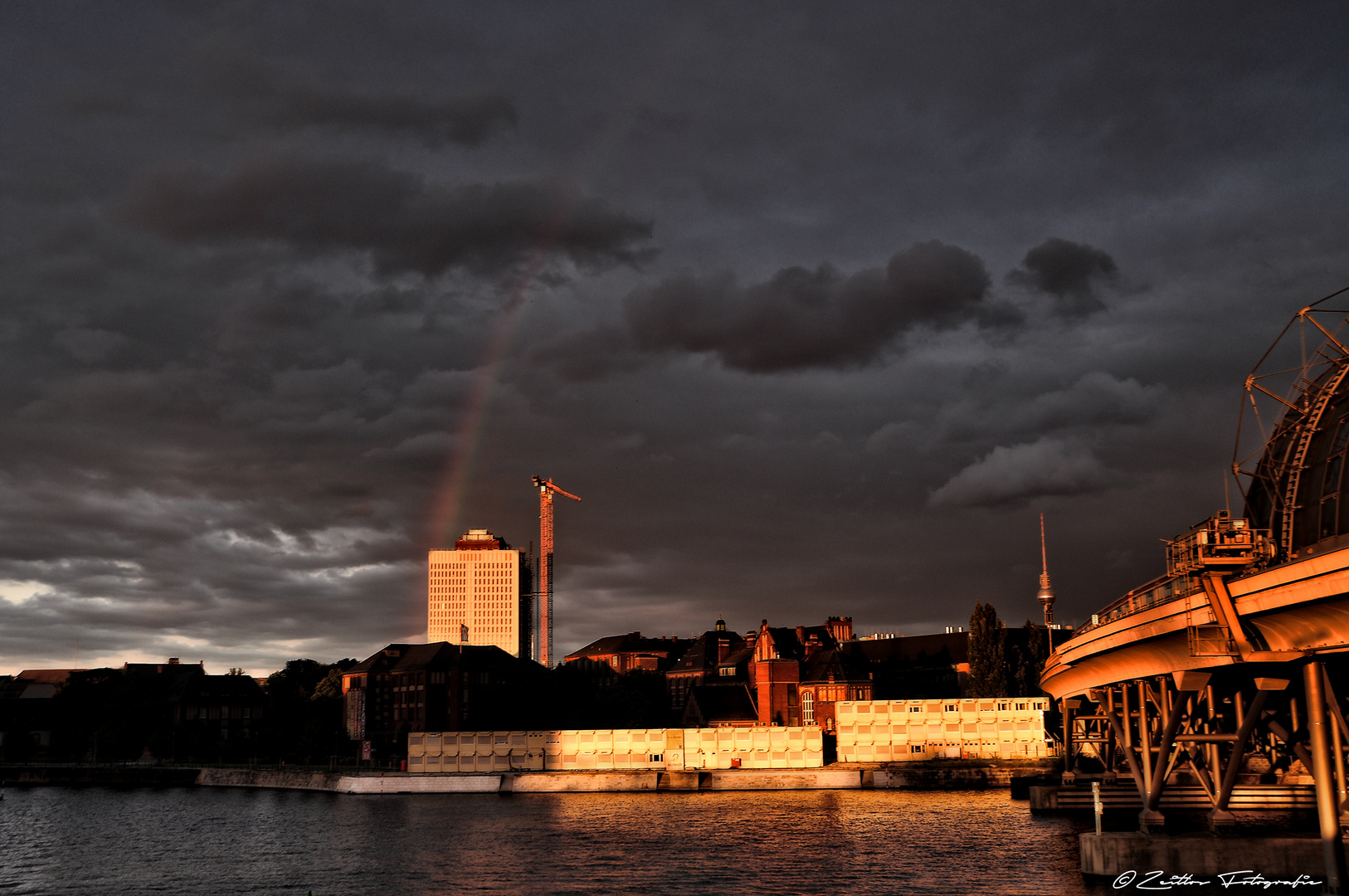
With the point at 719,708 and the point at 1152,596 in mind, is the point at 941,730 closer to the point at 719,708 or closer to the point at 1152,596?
the point at 719,708

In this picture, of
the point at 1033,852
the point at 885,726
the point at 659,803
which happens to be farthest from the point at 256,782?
the point at 1033,852

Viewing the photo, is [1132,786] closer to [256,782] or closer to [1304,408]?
[1304,408]

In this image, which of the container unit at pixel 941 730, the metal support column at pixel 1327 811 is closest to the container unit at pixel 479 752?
the container unit at pixel 941 730

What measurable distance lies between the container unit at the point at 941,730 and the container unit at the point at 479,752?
34.4m

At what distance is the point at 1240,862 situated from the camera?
153ft

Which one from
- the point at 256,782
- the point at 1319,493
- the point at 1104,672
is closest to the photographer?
the point at 1319,493

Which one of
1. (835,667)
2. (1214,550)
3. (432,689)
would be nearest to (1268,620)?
(1214,550)

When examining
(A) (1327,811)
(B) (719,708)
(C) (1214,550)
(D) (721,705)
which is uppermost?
(C) (1214,550)

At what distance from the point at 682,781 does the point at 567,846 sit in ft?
167

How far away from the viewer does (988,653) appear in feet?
465

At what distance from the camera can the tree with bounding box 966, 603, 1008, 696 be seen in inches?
5546

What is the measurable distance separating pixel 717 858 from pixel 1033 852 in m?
17.7

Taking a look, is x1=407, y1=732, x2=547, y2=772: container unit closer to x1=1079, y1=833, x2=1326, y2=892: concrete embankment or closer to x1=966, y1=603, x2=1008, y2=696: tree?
x1=966, y1=603, x2=1008, y2=696: tree

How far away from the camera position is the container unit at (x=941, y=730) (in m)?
129
